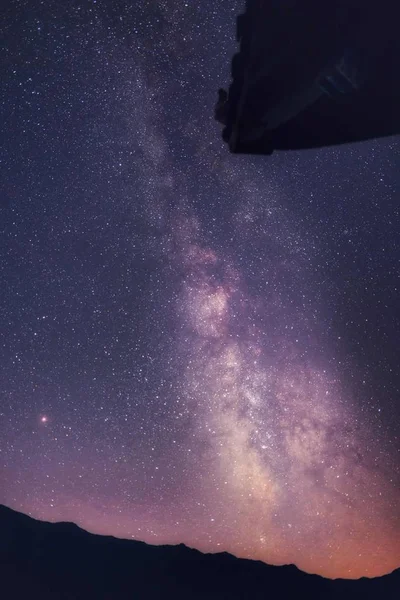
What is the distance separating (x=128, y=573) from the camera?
406ft

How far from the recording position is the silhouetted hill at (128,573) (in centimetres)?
10769

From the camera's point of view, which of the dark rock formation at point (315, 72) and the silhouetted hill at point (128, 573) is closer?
the dark rock formation at point (315, 72)

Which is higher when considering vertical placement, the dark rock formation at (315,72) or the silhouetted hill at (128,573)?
the dark rock formation at (315,72)

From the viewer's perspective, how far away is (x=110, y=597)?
112 m

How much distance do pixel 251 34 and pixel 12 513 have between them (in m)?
143

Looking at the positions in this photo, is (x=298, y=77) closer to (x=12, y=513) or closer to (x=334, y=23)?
(x=334, y=23)

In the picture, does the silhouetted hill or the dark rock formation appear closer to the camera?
the dark rock formation

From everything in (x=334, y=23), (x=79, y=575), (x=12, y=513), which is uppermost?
(x=334, y=23)

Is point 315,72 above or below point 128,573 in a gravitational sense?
above

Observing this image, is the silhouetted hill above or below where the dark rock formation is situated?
below

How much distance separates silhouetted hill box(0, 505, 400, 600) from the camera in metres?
108

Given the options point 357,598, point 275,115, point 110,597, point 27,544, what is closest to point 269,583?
point 357,598

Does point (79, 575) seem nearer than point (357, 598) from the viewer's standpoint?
Yes

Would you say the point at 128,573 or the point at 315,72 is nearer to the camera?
the point at 315,72
